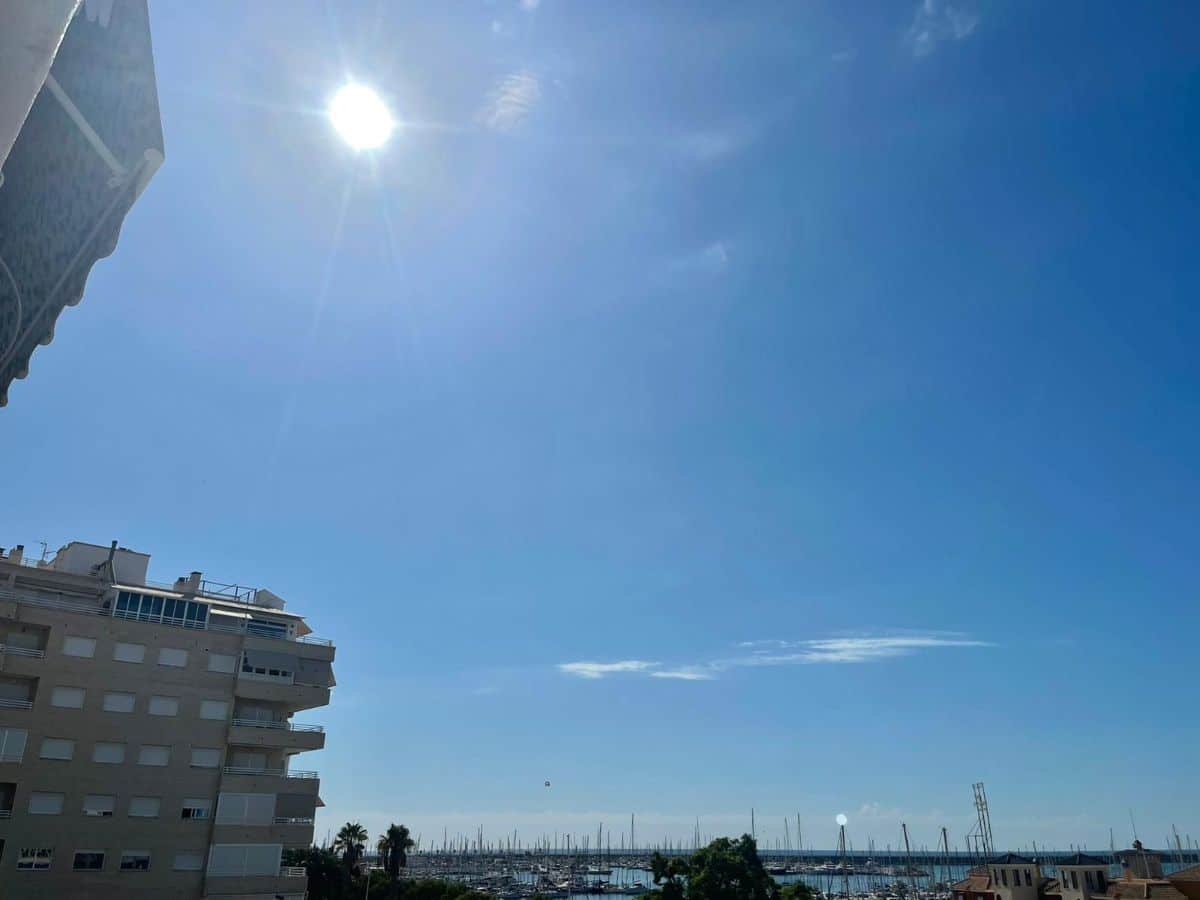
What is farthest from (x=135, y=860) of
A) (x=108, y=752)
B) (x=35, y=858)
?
(x=108, y=752)

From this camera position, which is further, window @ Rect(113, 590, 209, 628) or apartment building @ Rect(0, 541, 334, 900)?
window @ Rect(113, 590, 209, 628)

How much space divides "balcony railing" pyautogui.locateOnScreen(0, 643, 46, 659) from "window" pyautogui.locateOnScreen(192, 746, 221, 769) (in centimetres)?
874

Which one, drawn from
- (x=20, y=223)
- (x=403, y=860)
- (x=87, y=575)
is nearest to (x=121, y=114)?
(x=20, y=223)

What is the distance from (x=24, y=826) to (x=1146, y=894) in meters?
57.8

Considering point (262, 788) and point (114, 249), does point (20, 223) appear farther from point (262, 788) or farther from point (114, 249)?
Result: point (262, 788)

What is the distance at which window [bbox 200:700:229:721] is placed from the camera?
4447 centimetres

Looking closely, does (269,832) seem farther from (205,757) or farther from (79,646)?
(79,646)

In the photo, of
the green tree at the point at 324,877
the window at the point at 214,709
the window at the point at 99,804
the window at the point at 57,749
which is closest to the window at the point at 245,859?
the window at the point at 99,804

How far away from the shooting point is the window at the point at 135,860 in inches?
1581

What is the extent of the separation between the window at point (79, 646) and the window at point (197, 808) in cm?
898

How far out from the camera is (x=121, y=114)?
4.54m

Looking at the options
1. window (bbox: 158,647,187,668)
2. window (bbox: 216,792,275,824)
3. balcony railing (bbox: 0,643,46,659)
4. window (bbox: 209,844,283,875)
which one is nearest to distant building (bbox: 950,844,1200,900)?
window (bbox: 209,844,283,875)

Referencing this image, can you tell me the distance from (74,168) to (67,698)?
149 ft

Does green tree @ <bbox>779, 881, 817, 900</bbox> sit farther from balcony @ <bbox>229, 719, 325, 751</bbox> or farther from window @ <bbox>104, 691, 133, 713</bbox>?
window @ <bbox>104, 691, 133, 713</bbox>
